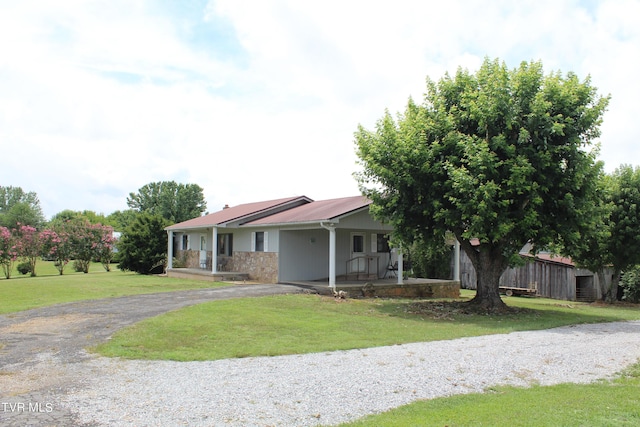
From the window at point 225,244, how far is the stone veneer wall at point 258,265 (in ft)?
4.19

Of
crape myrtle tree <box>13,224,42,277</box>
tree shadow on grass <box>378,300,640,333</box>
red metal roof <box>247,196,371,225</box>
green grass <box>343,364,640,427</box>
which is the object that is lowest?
tree shadow on grass <box>378,300,640,333</box>

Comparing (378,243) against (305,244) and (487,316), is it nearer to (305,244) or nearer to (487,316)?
(305,244)

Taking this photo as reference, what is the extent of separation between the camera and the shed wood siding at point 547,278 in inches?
1040

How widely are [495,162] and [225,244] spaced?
1638 cm

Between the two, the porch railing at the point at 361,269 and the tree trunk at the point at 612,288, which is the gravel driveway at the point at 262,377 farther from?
the tree trunk at the point at 612,288

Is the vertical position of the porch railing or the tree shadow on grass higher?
the porch railing

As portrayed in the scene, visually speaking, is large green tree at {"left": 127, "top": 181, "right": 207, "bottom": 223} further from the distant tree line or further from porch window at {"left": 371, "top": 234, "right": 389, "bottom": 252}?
porch window at {"left": 371, "top": 234, "right": 389, "bottom": 252}

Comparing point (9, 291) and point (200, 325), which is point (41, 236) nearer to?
point (9, 291)

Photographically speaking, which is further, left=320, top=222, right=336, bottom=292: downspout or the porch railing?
the porch railing

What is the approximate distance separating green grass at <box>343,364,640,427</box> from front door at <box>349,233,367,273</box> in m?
16.3

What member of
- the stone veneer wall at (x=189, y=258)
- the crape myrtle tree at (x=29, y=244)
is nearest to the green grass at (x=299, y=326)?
the stone veneer wall at (x=189, y=258)

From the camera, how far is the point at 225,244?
87.0 ft

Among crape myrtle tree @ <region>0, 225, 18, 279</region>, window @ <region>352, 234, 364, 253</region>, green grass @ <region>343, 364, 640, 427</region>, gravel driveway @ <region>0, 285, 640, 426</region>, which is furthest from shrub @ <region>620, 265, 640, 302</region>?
crape myrtle tree @ <region>0, 225, 18, 279</region>

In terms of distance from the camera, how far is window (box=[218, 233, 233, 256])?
26.1 meters
